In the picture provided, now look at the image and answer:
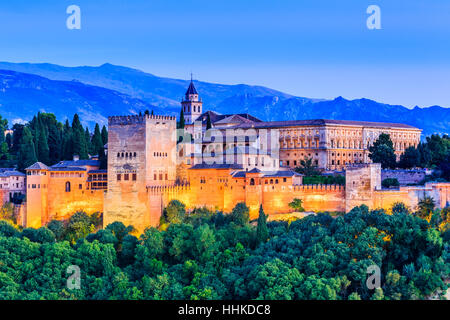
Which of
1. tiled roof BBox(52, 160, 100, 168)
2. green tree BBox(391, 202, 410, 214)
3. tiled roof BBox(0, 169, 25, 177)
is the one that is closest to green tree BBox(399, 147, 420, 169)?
green tree BBox(391, 202, 410, 214)

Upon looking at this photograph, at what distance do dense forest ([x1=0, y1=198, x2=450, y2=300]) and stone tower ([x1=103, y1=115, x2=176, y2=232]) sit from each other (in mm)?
2846

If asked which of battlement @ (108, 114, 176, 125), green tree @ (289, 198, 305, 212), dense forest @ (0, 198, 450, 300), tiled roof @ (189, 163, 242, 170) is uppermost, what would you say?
battlement @ (108, 114, 176, 125)

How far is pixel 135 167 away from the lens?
45188 millimetres

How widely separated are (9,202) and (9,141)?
2711 centimetres

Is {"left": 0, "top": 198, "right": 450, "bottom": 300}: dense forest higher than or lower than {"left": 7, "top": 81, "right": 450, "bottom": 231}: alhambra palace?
lower

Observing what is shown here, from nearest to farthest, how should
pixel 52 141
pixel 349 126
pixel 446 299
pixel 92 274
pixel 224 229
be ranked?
pixel 446 299 < pixel 92 274 < pixel 224 229 < pixel 52 141 < pixel 349 126

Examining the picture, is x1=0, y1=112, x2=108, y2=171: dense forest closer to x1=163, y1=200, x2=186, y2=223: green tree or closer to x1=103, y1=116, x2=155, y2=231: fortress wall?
x1=103, y1=116, x2=155, y2=231: fortress wall

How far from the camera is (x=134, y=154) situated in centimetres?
4538

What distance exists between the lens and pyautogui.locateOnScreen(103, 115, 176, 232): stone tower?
44969mm

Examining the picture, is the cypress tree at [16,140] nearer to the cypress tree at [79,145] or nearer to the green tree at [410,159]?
the cypress tree at [79,145]

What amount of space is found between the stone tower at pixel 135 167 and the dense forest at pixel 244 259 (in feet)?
9.34

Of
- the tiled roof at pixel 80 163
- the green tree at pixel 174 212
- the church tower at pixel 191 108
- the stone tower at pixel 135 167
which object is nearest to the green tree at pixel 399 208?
the green tree at pixel 174 212

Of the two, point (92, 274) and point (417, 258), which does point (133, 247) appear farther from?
point (417, 258)
